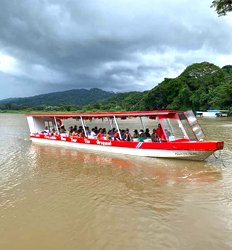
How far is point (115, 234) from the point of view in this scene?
4.71 metres

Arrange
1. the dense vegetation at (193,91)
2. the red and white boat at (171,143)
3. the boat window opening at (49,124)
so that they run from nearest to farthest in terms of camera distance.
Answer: the red and white boat at (171,143) → the boat window opening at (49,124) → the dense vegetation at (193,91)

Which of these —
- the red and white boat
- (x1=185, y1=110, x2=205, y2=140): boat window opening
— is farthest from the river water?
(x1=185, y1=110, x2=205, y2=140): boat window opening

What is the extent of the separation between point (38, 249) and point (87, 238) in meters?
0.95

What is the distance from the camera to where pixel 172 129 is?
424 inches

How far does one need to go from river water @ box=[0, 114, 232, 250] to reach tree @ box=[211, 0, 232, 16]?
16.1 m

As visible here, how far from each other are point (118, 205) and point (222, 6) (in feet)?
69.3

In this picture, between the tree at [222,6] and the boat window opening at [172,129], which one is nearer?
the boat window opening at [172,129]

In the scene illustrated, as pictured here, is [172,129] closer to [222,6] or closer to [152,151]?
[152,151]

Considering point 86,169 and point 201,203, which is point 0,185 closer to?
point 86,169

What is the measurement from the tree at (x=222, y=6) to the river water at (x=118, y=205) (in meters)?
16.1

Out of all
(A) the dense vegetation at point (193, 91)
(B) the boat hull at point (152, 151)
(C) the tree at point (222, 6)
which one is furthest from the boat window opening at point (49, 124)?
(A) the dense vegetation at point (193, 91)

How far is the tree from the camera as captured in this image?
779 inches

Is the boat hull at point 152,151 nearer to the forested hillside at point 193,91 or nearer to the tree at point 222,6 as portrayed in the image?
the tree at point 222,6

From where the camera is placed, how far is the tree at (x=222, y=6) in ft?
64.9
